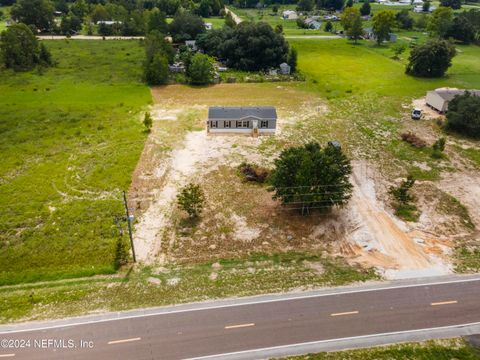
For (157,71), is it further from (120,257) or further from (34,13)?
(34,13)

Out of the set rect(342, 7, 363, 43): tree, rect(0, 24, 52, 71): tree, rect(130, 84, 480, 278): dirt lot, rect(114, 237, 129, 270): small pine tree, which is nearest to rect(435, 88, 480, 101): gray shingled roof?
rect(130, 84, 480, 278): dirt lot

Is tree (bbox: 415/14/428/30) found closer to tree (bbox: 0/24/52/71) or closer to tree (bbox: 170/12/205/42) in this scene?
tree (bbox: 170/12/205/42)

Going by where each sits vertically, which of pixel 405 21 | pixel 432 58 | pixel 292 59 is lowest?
pixel 292 59

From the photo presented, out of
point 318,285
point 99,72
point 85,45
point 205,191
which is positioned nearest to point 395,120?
point 205,191

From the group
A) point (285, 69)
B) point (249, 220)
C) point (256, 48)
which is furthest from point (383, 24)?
point (249, 220)

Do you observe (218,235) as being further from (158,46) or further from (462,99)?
(158,46)
